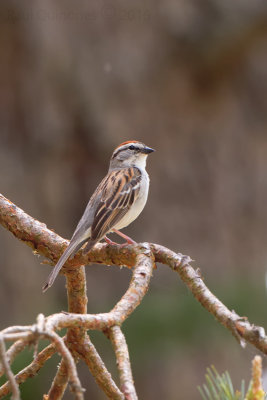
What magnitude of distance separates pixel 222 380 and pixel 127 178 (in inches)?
94.7

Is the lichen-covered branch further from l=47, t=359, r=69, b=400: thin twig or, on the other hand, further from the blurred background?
the blurred background

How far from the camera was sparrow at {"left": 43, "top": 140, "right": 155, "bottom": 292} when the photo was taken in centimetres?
329

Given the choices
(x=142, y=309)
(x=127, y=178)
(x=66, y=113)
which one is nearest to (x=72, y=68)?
(x=66, y=113)

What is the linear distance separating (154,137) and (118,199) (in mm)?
3546

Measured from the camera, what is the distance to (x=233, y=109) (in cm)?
731

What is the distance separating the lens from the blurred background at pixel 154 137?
269 inches

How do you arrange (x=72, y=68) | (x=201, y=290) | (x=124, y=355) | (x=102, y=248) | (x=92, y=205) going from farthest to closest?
1. (x=72, y=68)
2. (x=92, y=205)
3. (x=102, y=248)
4. (x=201, y=290)
5. (x=124, y=355)

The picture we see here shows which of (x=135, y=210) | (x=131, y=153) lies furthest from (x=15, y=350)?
(x=131, y=153)

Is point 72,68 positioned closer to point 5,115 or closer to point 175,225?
point 5,115

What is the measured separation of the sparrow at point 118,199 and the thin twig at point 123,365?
3.95 feet

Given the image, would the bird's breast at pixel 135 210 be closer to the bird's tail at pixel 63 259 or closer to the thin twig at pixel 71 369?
the bird's tail at pixel 63 259

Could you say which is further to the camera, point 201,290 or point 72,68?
point 72,68

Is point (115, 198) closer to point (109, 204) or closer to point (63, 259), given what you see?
point (109, 204)

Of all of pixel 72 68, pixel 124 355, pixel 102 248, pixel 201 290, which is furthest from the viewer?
pixel 72 68
